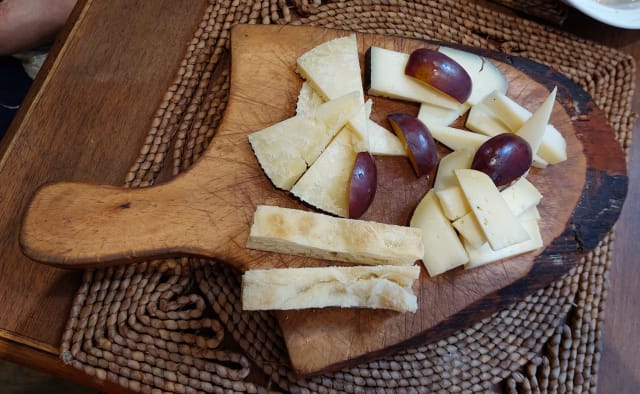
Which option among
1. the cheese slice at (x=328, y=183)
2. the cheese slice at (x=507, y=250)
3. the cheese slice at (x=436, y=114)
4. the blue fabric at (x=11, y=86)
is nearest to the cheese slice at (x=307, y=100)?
the cheese slice at (x=328, y=183)

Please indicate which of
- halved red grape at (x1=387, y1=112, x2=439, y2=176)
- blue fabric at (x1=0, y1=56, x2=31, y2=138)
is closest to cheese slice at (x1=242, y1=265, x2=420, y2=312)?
halved red grape at (x1=387, y1=112, x2=439, y2=176)

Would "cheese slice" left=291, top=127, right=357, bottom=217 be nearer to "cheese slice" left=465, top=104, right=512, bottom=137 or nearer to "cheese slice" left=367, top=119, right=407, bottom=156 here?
"cheese slice" left=367, top=119, right=407, bottom=156

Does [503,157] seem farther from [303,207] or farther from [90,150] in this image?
[90,150]

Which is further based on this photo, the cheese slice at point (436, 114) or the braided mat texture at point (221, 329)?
the cheese slice at point (436, 114)

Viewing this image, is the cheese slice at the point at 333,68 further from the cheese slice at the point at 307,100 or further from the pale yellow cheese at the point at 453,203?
the pale yellow cheese at the point at 453,203

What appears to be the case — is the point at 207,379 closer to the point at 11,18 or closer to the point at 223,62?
the point at 223,62
